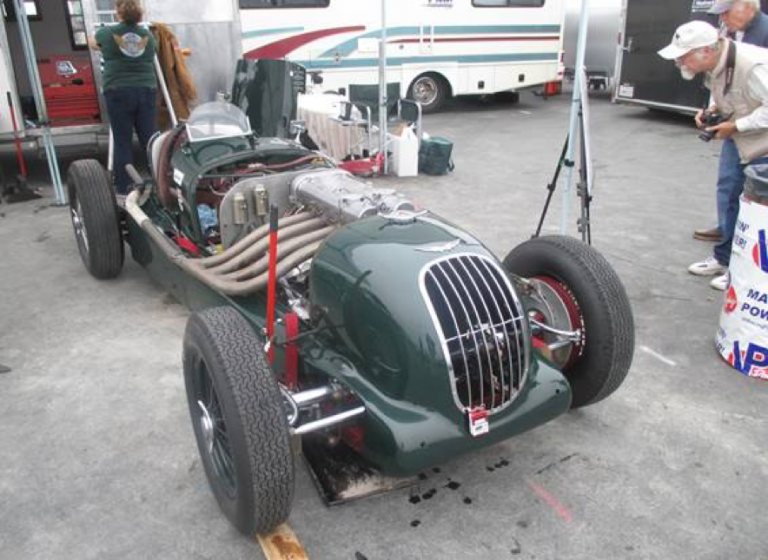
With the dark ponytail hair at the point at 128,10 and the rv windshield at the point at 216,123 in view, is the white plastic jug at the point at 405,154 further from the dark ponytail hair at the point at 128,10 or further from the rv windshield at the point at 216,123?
the rv windshield at the point at 216,123

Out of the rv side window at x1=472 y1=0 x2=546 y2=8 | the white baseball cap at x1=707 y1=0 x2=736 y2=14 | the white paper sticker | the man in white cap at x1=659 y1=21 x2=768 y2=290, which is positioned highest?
the rv side window at x1=472 y1=0 x2=546 y2=8

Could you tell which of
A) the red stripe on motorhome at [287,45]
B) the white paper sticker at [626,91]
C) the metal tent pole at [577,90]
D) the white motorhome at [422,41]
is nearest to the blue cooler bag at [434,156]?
the metal tent pole at [577,90]

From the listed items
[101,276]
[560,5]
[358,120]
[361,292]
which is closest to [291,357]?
[361,292]

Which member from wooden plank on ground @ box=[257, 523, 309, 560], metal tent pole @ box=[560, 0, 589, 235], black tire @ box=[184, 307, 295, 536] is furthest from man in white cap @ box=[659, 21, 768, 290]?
wooden plank on ground @ box=[257, 523, 309, 560]

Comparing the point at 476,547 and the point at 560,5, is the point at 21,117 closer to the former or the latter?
the point at 476,547

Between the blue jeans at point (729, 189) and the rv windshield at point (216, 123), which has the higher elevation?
the rv windshield at point (216, 123)

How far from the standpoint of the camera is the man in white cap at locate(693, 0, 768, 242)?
15.9 ft

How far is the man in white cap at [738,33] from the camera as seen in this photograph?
15.9ft

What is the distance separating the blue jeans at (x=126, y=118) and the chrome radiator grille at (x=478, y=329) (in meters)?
5.14

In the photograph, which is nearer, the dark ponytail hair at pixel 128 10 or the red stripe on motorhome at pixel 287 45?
the dark ponytail hair at pixel 128 10

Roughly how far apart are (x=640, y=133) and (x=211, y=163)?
9.01 metres

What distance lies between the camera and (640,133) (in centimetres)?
1103

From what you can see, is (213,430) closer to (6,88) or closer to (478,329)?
(478,329)

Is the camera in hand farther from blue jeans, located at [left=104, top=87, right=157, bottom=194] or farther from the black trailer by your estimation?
the black trailer
